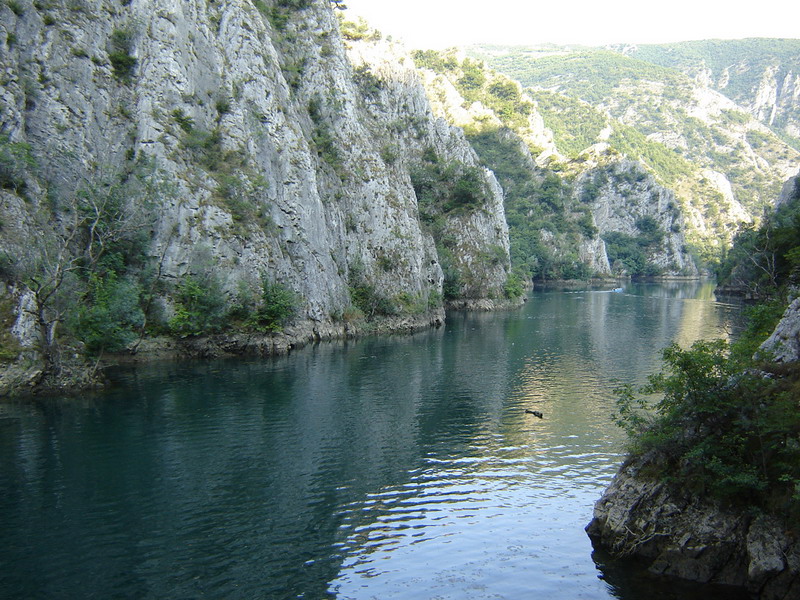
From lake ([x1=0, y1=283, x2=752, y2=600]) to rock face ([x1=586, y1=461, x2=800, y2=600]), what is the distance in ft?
2.05

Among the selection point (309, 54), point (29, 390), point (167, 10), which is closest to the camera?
point (29, 390)

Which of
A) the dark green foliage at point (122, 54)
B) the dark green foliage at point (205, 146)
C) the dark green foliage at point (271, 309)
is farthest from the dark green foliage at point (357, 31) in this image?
the dark green foliage at point (271, 309)

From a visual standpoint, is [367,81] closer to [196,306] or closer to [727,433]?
[196,306]

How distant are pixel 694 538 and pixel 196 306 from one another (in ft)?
132

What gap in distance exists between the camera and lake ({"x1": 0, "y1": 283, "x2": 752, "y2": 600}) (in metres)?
17.4

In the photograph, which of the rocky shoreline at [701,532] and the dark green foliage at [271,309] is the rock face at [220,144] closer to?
the dark green foliage at [271,309]

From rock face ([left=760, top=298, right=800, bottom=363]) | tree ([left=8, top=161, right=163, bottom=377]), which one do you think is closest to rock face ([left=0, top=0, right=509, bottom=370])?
tree ([left=8, top=161, right=163, bottom=377])

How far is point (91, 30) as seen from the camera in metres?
51.8

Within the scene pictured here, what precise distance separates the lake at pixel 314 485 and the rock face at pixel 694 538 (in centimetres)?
62

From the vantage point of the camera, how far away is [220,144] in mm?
57281

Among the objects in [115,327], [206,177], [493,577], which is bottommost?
[493,577]

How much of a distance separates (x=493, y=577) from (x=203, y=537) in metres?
8.80

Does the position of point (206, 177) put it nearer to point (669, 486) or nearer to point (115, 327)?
point (115, 327)

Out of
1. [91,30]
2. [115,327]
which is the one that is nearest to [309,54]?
[91,30]
